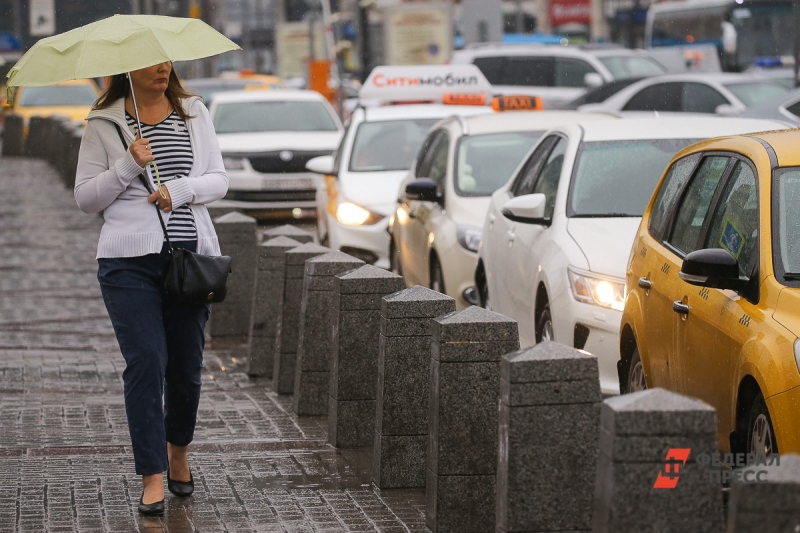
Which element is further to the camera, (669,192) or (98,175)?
(669,192)

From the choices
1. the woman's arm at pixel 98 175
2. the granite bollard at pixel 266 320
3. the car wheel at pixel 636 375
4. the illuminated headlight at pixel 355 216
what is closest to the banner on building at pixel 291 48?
the illuminated headlight at pixel 355 216

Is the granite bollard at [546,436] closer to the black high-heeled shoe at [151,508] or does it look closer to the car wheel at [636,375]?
the black high-heeled shoe at [151,508]

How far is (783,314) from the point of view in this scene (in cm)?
474

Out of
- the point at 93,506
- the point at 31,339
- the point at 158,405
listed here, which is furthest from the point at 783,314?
the point at 31,339

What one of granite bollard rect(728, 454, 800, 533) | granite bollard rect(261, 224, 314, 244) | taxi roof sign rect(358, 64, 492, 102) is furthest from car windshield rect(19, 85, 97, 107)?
granite bollard rect(728, 454, 800, 533)

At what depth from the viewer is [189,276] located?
5477mm

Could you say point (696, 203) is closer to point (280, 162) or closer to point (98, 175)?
point (98, 175)

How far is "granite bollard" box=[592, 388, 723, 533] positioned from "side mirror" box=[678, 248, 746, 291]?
1441mm

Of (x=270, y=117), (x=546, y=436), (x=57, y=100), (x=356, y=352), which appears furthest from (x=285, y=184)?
(x=57, y=100)

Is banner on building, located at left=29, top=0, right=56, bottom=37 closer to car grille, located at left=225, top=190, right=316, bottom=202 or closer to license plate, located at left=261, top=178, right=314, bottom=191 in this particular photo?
car grille, located at left=225, top=190, right=316, bottom=202

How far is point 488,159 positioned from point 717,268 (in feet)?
19.5

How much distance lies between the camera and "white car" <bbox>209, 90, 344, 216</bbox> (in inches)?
700

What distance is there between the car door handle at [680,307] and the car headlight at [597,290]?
1619 millimetres

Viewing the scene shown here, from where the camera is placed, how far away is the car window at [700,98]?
2069cm
